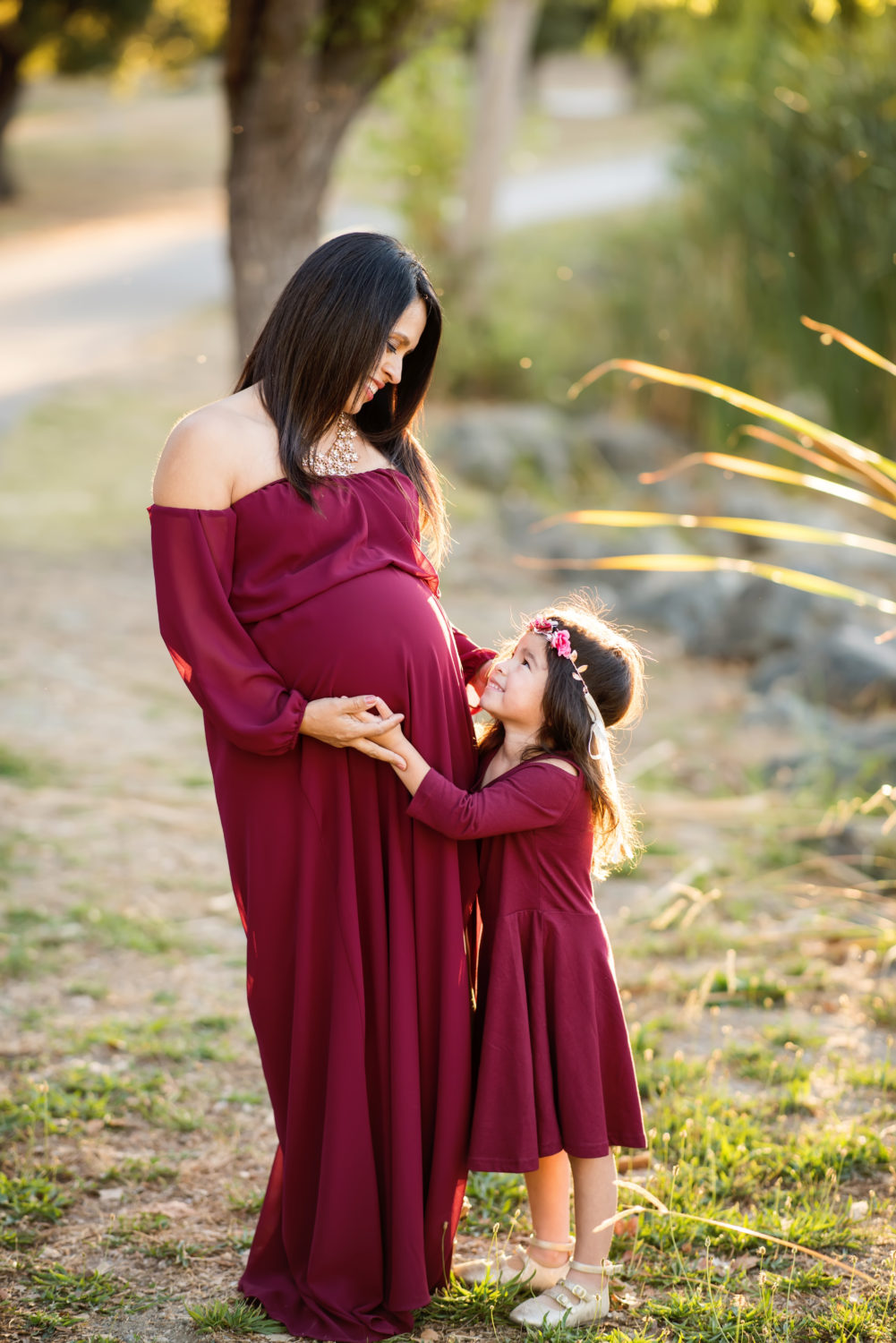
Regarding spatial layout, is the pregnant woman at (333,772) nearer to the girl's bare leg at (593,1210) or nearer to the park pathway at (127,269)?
the girl's bare leg at (593,1210)

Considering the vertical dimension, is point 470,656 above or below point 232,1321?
above

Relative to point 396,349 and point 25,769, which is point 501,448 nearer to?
point 25,769

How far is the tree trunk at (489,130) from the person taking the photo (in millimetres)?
12062

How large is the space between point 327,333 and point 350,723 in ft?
2.31

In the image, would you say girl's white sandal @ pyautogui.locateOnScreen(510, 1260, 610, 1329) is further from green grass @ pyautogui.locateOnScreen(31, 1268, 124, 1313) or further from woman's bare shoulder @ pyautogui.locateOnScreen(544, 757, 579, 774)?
woman's bare shoulder @ pyautogui.locateOnScreen(544, 757, 579, 774)

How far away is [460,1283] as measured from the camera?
2.59m

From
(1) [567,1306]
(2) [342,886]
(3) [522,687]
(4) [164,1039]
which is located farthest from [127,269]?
(1) [567,1306]

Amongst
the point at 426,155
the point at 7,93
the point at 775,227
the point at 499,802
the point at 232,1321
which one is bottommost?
the point at 232,1321

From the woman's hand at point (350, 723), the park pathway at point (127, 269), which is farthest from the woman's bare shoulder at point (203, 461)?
the park pathway at point (127, 269)

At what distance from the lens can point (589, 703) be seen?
8.16ft

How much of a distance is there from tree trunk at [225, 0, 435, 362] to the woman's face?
142 inches

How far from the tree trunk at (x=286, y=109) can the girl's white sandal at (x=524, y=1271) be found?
4.37m

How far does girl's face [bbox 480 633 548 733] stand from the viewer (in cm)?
248

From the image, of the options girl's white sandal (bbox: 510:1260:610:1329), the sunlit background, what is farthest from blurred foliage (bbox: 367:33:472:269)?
girl's white sandal (bbox: 510:1260:610:1329)
